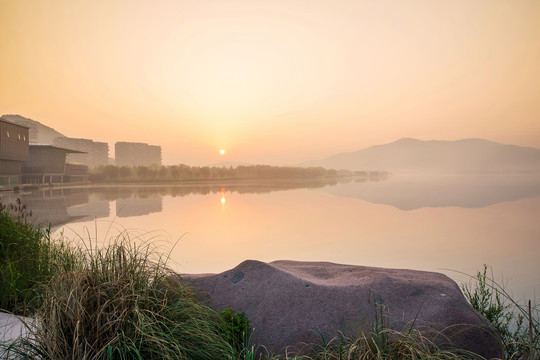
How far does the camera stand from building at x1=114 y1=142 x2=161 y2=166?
7344 cm

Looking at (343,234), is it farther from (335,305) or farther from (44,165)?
(44,165)

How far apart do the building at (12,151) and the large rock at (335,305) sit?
70.6ft

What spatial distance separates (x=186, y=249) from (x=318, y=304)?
356 cm

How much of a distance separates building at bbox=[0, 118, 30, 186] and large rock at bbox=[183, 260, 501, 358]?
21.5 m

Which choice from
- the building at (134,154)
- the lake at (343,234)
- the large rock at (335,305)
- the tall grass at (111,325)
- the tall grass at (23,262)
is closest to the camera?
the tall grass at (111,325)

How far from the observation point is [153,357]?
215 centimetres

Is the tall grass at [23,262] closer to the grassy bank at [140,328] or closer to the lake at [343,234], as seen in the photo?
the lake at [343,234]

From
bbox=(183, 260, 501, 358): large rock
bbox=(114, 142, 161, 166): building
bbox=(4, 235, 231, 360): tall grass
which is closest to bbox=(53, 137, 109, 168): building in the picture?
bbox=(114, 142, 161, 166): building

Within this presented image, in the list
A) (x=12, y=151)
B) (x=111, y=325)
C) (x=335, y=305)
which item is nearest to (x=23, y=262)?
(x=111, y=325)

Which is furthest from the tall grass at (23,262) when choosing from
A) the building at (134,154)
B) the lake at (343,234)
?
the building at (134,154)

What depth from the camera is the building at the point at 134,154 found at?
73.4 meters

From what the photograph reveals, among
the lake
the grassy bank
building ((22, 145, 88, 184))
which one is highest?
building ((22, 145, 88, 184))

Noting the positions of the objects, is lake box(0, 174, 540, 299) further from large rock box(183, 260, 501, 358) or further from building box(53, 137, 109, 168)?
building box(53, 137, 109, 168)

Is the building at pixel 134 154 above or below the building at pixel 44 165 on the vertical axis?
above
